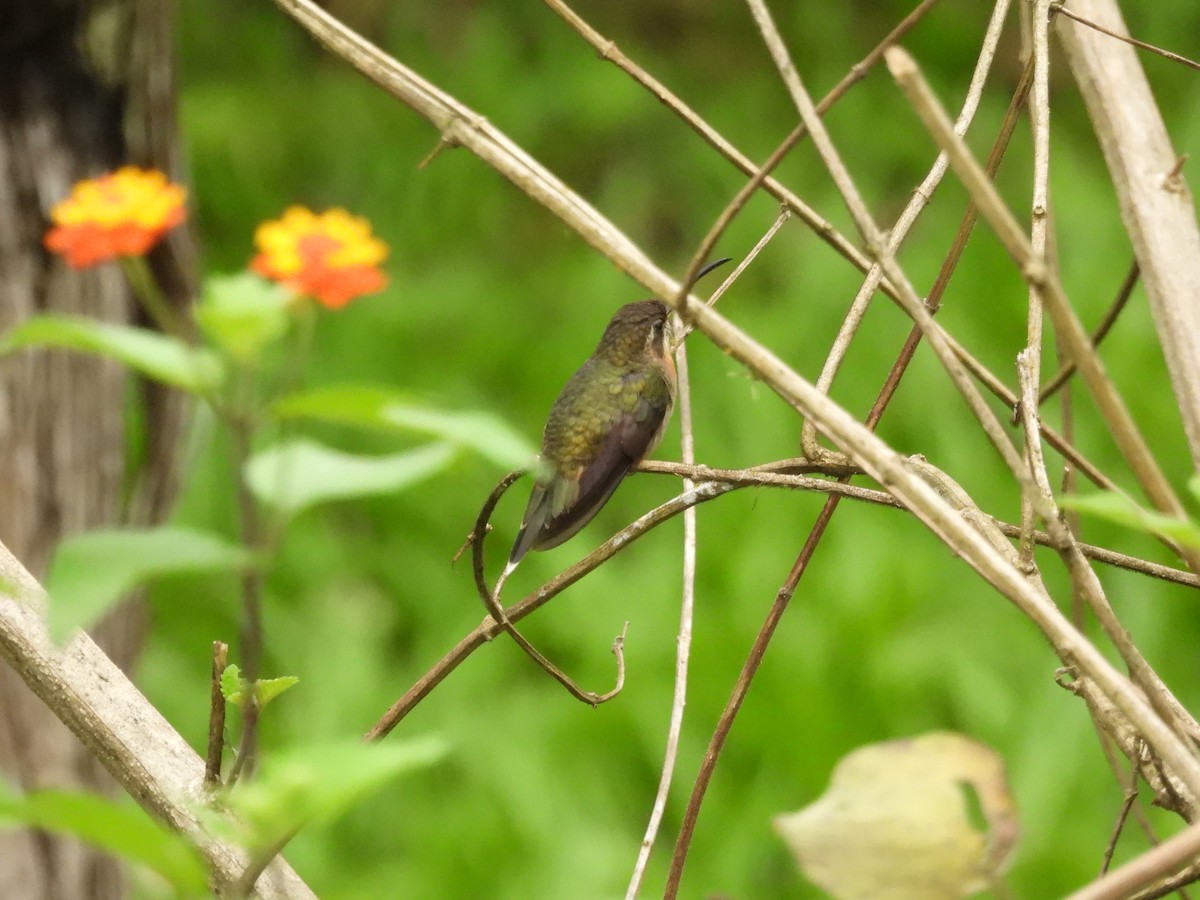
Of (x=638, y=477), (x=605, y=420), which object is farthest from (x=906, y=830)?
(x=638, y=477)

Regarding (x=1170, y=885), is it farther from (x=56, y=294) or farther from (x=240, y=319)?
(x=56, y=294)

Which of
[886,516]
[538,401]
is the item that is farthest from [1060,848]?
[538,401]

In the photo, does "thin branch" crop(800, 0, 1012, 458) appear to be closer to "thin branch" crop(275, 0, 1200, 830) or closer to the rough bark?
the rough bark

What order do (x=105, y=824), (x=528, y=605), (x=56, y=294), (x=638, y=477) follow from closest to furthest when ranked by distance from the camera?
(x=105, y=824) < (x=528, y=605) < (x=56, y=294) < (x=638, y=477)

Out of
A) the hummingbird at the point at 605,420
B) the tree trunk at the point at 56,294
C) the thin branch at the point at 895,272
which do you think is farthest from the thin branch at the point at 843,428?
the tree trunk at the point at 56,294

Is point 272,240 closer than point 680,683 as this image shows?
Yes

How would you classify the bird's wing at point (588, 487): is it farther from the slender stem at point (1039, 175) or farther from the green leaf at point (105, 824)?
the green leaf at point (105, 824)

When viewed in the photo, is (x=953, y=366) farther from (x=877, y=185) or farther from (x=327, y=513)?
(x=877, y=185)
